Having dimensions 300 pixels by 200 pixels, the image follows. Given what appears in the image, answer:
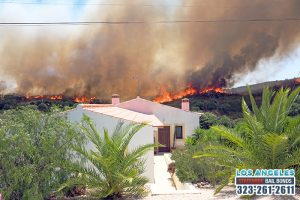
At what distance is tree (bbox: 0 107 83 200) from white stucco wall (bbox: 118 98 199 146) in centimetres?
1675

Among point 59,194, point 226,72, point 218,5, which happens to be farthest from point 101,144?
point 226,72

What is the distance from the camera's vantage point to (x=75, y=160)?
1170 cm

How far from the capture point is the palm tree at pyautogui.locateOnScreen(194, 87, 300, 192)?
1106 cm

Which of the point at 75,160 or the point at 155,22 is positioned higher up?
the point at 155,22

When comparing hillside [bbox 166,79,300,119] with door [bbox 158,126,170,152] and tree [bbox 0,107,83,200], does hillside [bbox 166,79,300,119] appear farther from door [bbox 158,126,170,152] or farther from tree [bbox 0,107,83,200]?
tree [bbox 0,107,83,200]

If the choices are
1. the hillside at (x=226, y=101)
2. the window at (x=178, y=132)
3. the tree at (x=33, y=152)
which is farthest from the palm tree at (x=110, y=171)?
the hillside at (x=226, y=101)

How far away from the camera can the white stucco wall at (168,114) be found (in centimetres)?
2857

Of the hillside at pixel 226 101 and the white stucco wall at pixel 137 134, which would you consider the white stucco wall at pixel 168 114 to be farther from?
the hillside at pixel 226 101

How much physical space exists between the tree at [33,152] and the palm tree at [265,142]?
4262 millimetres

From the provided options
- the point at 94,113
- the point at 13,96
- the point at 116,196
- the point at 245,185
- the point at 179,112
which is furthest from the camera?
the point at 13,96

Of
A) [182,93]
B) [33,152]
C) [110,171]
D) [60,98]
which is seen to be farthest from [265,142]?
[182,93]

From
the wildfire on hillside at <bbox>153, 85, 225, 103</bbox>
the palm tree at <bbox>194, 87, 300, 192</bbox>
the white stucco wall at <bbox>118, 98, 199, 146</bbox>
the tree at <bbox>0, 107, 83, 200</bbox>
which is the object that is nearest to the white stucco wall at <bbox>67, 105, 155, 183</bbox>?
the tree at <bbox>0, 107, 83, 200</bbox>

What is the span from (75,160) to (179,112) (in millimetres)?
18127

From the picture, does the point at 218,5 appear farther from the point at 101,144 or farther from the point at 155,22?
the point at 101,144
